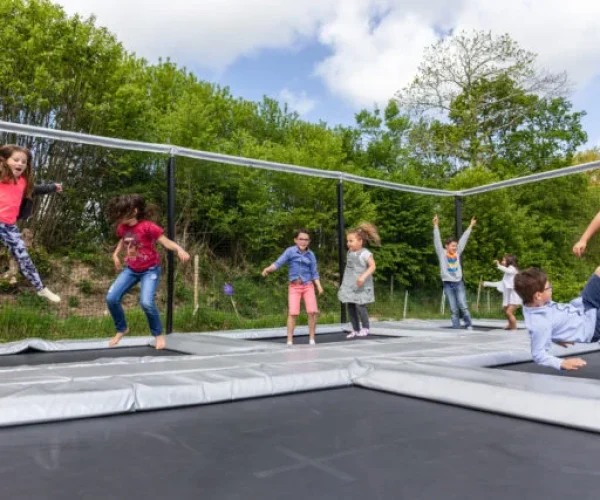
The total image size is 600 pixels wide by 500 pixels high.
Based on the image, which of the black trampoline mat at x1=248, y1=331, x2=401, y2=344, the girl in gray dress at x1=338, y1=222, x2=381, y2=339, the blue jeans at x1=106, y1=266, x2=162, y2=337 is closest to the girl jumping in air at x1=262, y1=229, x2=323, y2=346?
the black trampoline mat at x1=248, y1=331, x2=401, y2=344

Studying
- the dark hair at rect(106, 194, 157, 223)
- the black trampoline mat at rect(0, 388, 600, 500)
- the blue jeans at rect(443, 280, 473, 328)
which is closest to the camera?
the black trampoline mat at rect(0, 388, 600, 500)

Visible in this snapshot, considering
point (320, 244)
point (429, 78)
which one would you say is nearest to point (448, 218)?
point (320, 244)

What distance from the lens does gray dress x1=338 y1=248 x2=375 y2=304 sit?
12.3 feet

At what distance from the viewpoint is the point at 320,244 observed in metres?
6.41

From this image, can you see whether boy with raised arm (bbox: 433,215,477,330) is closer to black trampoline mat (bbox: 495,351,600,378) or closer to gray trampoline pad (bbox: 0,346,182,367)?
black trampoline mat (bbox: 495,351,600,378)

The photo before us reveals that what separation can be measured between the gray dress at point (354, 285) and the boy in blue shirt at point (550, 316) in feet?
5.62

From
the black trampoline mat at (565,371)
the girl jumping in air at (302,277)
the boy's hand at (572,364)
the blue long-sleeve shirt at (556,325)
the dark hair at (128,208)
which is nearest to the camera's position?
the boy's hand at (572,364)

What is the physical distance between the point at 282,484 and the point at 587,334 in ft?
5.10

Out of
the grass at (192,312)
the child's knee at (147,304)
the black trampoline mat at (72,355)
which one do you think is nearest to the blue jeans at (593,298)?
the black trampoline mat at (72,355)

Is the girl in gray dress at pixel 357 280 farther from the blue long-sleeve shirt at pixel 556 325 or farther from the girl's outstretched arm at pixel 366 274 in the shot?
the blue long-sleeve shirt at pixel 556 325

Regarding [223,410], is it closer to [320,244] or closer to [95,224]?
[95,224]

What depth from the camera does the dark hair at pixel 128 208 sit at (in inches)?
113

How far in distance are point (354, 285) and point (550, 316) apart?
5.99 feet

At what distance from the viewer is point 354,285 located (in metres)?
3.77
